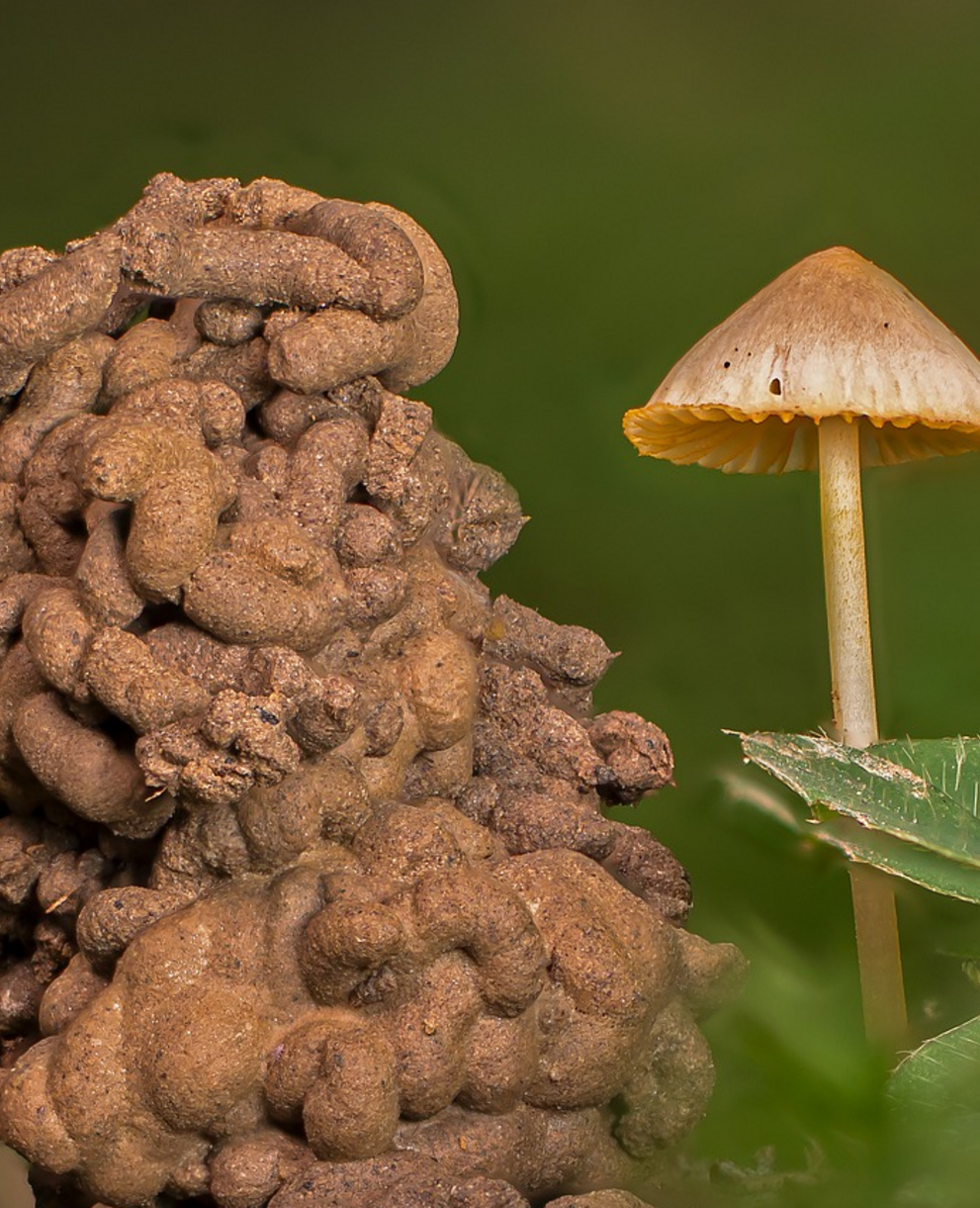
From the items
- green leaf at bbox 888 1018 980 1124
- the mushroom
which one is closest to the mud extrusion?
the mushroom

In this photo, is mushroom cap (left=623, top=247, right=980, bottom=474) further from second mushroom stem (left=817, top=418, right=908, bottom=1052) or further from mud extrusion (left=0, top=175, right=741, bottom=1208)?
mud extrusion (left=0, top=175, right=741, bottom=1208)

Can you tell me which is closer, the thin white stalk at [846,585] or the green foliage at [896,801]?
the green foliage at [896,801]

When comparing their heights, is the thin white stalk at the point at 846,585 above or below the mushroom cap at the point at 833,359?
below

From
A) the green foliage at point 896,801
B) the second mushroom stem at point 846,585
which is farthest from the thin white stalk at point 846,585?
the green foliage at point 896,801

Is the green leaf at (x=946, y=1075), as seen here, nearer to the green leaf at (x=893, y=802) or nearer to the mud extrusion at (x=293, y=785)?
the green leaf at (x=893, y=802)

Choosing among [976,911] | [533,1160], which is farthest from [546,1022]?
[976,911]

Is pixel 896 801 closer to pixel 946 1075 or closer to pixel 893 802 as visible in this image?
pixel 893 802
